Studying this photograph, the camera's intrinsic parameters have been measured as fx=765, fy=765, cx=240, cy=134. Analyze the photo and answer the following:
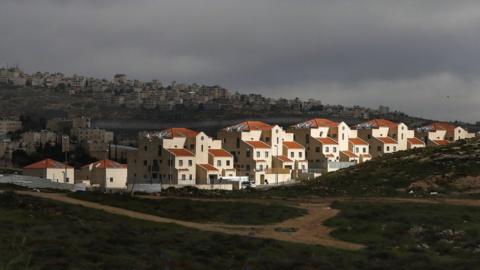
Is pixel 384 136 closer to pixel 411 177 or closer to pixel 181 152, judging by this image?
pixel 181 152

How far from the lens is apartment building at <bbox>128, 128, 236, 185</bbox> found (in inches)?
3546

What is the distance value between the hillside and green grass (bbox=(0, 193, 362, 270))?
26847 millimetres

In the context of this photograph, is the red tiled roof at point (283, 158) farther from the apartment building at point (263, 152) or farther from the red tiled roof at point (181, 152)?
the red tiled roof at point (181, 152)

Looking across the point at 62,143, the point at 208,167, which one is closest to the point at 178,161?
the point at 208,167

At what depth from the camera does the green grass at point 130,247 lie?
23.2m

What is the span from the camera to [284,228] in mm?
36281

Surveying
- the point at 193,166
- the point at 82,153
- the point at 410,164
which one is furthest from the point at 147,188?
the point at 82,153

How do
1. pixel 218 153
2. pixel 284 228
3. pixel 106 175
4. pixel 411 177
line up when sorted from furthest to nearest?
pixel 106 175 → pixel 218 153 → pixel 411 177 → pixel 284 228

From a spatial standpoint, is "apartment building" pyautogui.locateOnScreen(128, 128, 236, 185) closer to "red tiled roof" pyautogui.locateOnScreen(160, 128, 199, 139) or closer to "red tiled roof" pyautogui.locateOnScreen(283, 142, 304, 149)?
"red tiled roof" pyautogui.locateOnScreen(160, 128, 199, 139)

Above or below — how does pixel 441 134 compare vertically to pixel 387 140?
above

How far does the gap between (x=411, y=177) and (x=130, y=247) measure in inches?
1681

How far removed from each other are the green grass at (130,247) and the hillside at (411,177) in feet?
88.1

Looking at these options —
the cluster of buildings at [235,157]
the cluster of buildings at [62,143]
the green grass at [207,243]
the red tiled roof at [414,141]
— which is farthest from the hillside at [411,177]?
the cluster of buildings at [62,143]

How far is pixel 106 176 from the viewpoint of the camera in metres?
98.2
